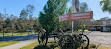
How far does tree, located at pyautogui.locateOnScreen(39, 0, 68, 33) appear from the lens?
12.0 metres

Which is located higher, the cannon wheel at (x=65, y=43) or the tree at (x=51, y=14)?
the tree at (x=51, y=14)

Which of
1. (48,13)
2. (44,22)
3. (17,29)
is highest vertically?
(48,13)

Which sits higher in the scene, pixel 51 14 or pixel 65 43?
pixel 51 14

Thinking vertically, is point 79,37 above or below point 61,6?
below

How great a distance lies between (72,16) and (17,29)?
27490 millimetres

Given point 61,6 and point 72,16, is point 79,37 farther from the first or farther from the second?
point 61,6

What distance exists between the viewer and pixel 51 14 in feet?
40.6

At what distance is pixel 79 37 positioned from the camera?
7734 mm

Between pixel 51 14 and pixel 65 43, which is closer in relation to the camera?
pixel 65 43

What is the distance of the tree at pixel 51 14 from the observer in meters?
12.0

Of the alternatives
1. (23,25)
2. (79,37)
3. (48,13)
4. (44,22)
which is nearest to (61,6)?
(48,13)

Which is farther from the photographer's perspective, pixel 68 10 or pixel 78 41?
pixel 68 10

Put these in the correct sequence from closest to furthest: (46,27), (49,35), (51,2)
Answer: (49,35) < (46,27) < (51,2)

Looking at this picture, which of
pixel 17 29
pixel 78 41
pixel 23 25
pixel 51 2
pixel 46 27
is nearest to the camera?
pixel 78 41
